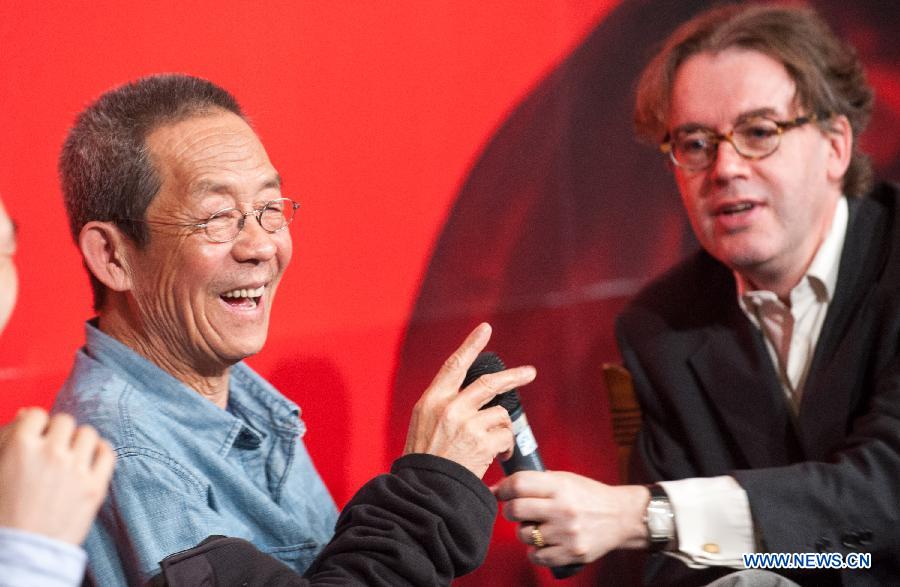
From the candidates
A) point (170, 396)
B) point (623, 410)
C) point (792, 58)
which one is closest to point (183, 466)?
point (170, 396)

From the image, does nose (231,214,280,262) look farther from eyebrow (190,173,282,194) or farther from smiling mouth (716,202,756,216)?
smiling mouth (716,202,756,216)

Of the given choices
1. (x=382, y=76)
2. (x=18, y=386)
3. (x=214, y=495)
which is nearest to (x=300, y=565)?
(x=214, y=495)

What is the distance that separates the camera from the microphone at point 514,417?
1.59m

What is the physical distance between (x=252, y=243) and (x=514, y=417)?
52cm

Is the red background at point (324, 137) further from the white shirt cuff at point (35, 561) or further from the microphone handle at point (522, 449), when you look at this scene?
the white shirt cuff at point (35, 561)

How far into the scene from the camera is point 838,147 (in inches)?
85.2

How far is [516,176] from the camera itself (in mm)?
2430

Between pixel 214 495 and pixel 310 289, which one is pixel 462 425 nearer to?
pixel 214 495

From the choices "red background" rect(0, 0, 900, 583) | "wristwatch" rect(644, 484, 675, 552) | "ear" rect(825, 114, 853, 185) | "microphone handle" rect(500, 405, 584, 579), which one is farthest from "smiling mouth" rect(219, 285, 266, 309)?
"ear" rect(825, 114, 853, 185)

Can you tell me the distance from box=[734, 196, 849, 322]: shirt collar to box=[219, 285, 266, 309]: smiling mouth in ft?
3.77

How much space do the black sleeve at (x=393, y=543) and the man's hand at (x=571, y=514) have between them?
0.32 m

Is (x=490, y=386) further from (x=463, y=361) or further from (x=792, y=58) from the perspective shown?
(x=792, y=58)

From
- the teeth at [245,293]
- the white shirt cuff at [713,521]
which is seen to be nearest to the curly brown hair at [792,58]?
the white shirt cuff at [713,521]

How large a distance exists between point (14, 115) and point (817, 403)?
1.63 m
